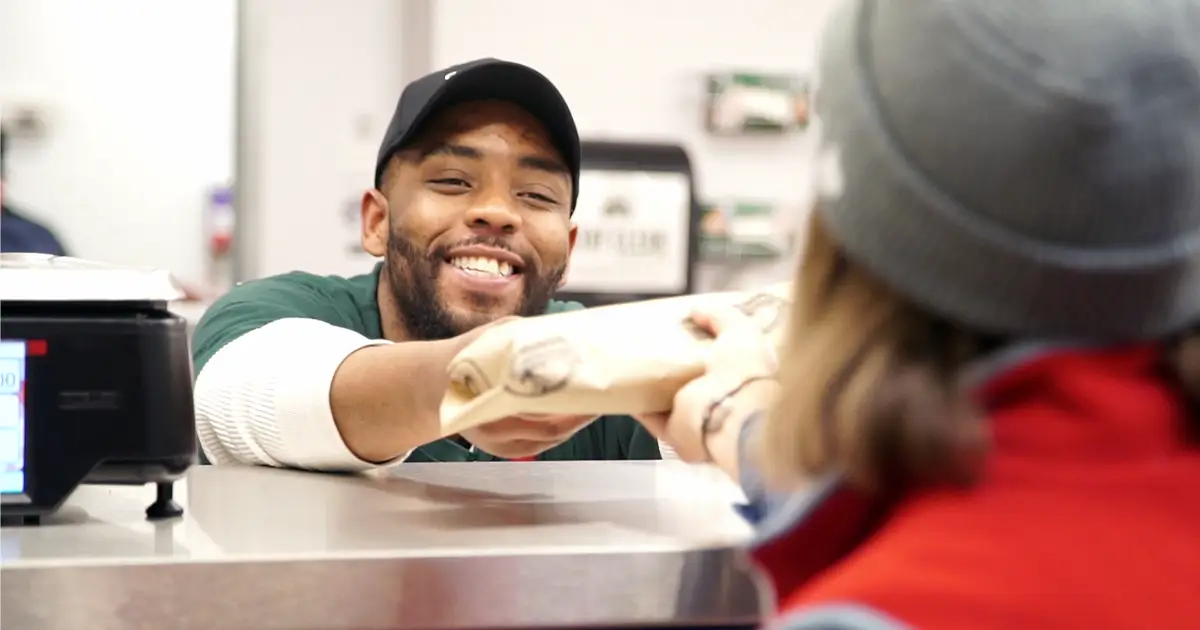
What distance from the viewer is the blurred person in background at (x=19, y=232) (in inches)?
89.0

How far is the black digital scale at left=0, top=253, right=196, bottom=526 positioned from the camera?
2.05ft

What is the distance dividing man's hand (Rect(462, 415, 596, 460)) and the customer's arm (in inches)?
1.5

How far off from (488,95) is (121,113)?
146cm

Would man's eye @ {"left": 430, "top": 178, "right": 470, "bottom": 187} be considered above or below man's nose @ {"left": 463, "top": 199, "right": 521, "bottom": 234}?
above

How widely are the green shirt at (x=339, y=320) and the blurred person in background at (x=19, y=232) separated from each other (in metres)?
1.14

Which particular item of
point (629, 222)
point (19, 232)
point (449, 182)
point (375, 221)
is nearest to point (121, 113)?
point (19, 232)

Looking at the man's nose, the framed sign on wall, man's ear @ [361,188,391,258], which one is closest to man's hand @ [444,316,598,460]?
the man's nose

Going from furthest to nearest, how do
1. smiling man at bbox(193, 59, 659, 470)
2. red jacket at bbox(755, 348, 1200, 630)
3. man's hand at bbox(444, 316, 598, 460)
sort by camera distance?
smiling man at bbox(193, 59, 659, 470)
man's hand at bbox(444, 316, 598, 460)
red jacket at bbox(755, 348, 1200, 630)

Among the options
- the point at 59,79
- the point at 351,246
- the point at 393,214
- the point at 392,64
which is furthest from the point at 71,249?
the point at 393,214

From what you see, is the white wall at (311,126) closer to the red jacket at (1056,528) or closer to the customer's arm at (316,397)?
the customer's arm at (316,397)

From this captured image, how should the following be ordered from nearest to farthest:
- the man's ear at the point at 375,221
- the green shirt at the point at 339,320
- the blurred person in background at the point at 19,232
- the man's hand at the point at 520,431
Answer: the man's hand at the point at 520,431 → the green shirt at the point at 339,320 → the man's ear at the point at 375,221 → the blurred person in background at the point at 19,232

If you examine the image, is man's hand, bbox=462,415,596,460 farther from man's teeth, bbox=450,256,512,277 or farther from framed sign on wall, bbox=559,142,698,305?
framed sign on wall, bbox=559,142,698,305

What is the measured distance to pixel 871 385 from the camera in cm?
41

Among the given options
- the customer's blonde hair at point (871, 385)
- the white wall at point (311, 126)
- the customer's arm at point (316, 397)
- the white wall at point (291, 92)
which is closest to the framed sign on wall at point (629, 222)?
the white wall at point (291, 92)
